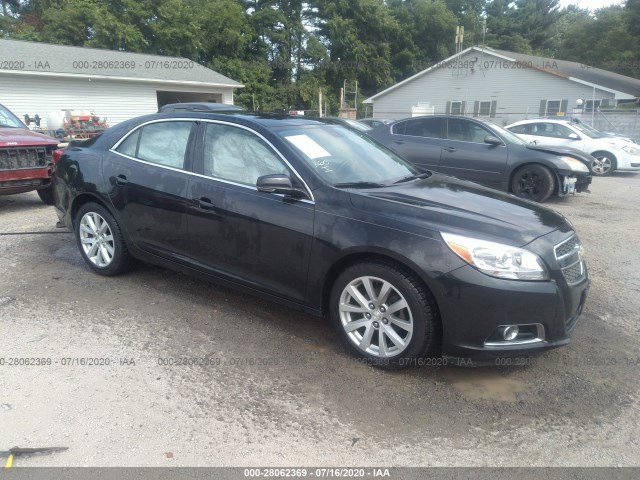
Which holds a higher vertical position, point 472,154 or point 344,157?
point 344,157

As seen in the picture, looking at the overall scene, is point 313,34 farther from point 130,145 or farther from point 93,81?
point 130,145

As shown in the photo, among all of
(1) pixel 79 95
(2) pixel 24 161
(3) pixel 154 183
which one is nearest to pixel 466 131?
(3) pixel 154 183

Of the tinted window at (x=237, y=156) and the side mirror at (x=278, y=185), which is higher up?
the tinted window at (x=237, y=156)

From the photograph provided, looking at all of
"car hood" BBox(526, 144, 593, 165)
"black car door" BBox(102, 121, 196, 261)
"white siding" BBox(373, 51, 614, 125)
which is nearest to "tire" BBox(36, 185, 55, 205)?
"black car door" BBox(102, 121, 196, 261)

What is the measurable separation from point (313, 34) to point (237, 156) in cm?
4892

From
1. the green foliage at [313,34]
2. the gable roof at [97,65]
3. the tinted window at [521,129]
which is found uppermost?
the green foliage at [313,34]

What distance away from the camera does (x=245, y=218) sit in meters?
3.86

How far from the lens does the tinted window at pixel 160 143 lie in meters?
4.40

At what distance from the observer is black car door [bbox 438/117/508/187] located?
9227 millimetres

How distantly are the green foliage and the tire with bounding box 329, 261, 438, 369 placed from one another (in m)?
31.1

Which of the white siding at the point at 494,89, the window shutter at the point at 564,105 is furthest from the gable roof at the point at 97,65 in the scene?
the window shutter at the point at 564,105

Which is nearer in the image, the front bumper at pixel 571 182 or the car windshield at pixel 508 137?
the front bumper at pixel 571 182

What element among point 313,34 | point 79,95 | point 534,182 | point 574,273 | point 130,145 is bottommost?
point 574,273

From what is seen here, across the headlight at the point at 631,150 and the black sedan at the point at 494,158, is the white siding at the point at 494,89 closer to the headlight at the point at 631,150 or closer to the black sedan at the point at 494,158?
the headlight at the point at 631,150
